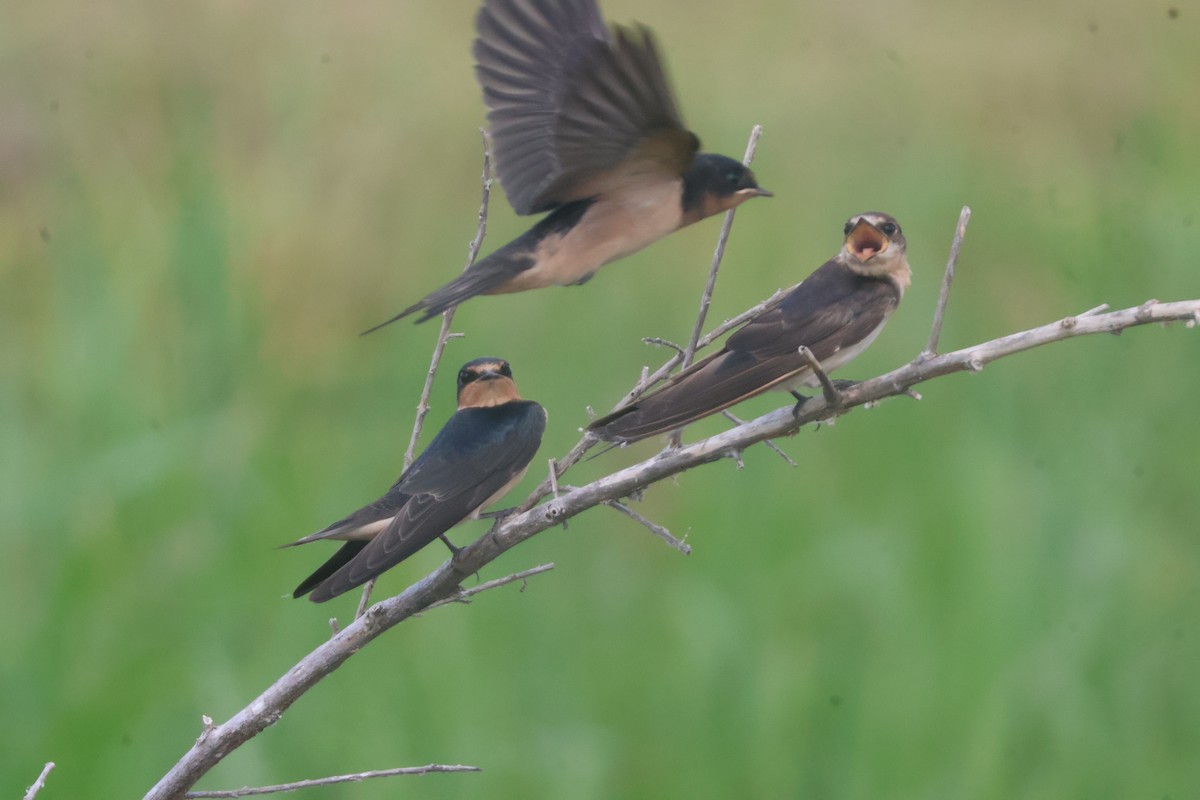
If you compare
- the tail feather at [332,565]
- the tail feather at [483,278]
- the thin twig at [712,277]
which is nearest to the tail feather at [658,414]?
the thin twig at [712,277]

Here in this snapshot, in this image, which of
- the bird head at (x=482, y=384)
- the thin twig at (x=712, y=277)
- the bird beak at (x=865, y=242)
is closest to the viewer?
the thin twig at (x=712, y=277)

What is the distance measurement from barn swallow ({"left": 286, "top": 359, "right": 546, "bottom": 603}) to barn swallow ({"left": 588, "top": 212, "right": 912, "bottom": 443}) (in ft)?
1.19

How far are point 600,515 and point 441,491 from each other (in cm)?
258

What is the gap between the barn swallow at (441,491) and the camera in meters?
2.30

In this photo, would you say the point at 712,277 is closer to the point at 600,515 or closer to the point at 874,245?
the point at 874,245

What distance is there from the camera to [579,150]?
7.05 feet

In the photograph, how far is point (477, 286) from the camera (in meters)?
2.22

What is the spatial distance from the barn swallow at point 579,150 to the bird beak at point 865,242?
21.8 inches

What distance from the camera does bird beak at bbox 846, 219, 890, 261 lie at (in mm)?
2904

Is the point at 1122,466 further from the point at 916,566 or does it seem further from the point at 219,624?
the point at 219,624

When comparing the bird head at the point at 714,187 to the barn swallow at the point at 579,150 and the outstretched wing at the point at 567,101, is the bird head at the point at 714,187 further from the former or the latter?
the outstretched wing at the point at 567,101

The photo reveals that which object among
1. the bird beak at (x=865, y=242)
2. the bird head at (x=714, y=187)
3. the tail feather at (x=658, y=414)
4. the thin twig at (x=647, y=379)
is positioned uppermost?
the bird head at (x=714, y=187)

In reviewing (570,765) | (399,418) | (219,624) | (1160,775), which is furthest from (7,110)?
(1160,775)

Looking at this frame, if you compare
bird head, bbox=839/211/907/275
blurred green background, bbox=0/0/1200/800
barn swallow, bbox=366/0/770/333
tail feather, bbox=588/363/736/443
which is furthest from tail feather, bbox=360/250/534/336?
blurred green background, bbox=0/0/1200/800
